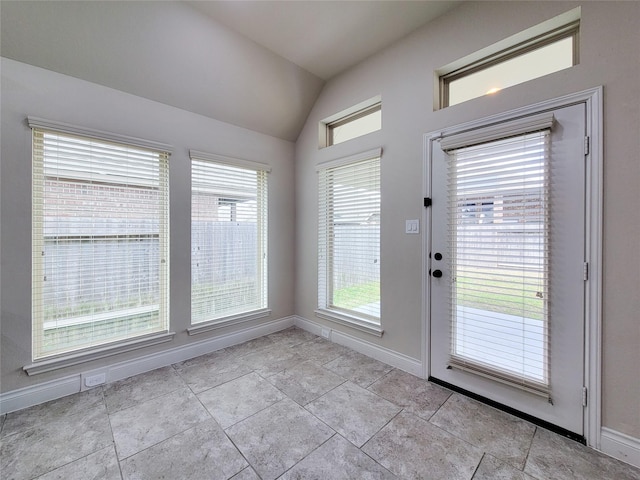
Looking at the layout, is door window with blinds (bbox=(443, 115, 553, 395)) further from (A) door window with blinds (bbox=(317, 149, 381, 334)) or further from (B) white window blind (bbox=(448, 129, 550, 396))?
(A) door window with blinds (bbox=(317, 149, 381, 334))

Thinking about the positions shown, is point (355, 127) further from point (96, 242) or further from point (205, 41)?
point (96, 242)

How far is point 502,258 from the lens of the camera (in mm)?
1938

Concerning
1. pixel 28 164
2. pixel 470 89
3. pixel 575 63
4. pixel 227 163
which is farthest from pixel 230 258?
pixel 575 63

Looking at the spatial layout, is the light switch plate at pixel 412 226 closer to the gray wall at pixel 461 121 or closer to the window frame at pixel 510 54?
the gray wall at pixel 461 121

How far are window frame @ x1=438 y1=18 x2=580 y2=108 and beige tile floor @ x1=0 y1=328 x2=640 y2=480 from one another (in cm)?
245

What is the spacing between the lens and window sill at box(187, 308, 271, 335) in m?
2.81

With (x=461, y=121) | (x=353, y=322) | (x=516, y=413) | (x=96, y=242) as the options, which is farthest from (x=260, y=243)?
(x=516, y=413)

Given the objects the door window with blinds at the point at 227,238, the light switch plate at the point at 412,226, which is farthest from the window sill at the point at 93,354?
the light switch plate at the point at 412,226

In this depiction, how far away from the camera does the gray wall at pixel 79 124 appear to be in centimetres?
192

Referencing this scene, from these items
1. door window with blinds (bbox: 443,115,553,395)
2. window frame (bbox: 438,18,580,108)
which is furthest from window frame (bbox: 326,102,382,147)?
door window with blinds (bbox: 443,115,553,395)

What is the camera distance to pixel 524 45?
6.35 ft

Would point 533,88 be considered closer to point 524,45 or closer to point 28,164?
point 524,45

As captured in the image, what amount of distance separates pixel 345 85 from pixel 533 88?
1.80 m

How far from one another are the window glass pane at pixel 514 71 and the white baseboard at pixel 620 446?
7.59 ft
